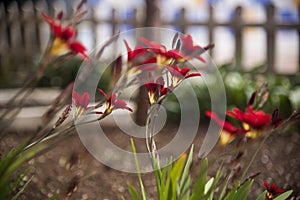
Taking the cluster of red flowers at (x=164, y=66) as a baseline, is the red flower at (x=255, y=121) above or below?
below

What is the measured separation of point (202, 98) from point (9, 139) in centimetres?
177

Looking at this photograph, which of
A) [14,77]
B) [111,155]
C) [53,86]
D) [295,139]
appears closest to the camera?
[111,155]

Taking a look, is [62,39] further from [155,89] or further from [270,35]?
[270,35]

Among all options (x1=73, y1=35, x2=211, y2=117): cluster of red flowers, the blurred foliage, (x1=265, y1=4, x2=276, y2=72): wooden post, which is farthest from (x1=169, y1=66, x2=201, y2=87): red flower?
(x1=265, y1=4, x2=276, y2=72): wooden post

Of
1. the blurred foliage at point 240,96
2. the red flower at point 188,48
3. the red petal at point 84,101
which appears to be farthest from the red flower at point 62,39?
the blurred foliage at point 240,96

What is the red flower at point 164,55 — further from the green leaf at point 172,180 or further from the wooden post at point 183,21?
the wooden post at point 183,21

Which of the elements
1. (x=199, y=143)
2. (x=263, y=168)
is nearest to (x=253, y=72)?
(x=199, y=143)

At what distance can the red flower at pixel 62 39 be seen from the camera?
107 centimetres

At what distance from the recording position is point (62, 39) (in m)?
1.08

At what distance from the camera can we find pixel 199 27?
6.69 meters

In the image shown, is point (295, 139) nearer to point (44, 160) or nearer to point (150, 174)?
point (150, 174)

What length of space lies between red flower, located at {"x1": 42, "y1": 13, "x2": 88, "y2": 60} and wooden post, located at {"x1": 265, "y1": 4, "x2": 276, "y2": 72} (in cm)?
529

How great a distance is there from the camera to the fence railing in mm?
6150

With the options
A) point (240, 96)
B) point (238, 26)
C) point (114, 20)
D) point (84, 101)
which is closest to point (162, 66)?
point (84, 101)
